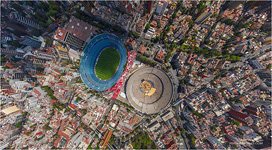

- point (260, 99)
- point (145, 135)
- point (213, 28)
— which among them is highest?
point (213, 28)

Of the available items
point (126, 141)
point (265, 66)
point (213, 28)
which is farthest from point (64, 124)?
point (265, 66)

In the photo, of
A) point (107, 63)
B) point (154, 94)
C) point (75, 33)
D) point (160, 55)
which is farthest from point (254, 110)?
point (75, 33)

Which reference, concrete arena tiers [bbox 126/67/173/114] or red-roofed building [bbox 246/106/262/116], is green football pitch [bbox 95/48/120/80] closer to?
concrete arena tiers [bbox 126/67/173/114]

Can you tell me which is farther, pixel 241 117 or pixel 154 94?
pixel 154 94

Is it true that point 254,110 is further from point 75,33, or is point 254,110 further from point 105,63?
point 75,33

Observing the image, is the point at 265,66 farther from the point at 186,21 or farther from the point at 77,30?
the point at 77,30

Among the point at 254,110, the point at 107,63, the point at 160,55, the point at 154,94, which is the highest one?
the point at 160,55

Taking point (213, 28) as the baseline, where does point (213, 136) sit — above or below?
below
